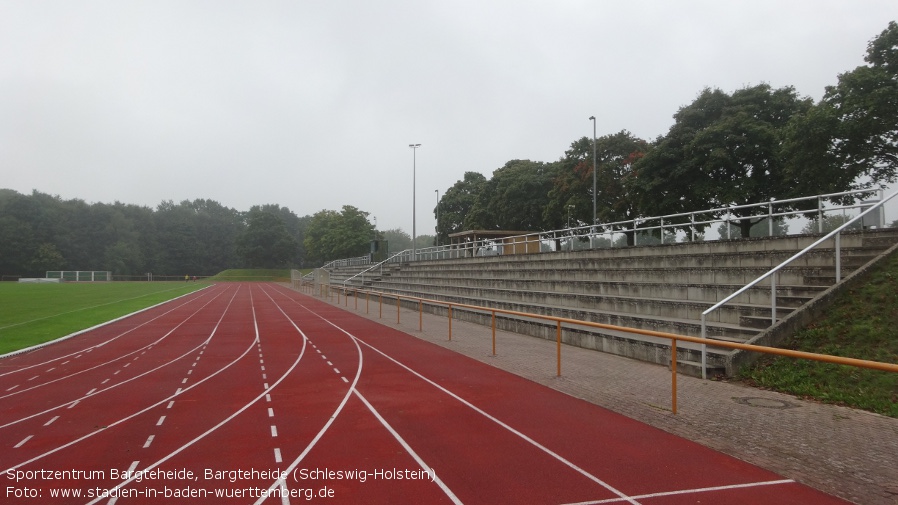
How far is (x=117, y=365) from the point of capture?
38.8ft

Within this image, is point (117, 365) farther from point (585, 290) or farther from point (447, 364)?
point (585, 290)

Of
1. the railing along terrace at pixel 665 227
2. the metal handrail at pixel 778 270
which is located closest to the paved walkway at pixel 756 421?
the metal handrail at pixel 778 270

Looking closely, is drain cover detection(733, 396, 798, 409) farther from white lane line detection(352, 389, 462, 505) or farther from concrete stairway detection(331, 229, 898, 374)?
white lane line detection(352, 389, 462, 505)

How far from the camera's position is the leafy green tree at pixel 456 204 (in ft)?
211

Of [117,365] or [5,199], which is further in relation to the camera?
[5,199]

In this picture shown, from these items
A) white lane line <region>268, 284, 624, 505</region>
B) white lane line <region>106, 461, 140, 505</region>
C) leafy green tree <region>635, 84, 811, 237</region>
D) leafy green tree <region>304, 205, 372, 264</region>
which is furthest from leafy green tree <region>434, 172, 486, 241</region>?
white lane line <region>106, 461, 140, 505</region>

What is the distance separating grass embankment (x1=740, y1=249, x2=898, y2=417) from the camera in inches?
280

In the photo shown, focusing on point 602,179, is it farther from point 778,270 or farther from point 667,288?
point 778,270

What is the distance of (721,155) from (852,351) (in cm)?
1866

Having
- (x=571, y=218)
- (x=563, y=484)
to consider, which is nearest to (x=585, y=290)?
(x=563, y=484)

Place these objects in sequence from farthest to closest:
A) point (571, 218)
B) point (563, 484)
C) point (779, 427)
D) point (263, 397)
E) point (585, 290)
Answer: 1. point (571, 218)
2. point (585, 290)
3. point (263, 397)
4. point (779, 427)
5. point (563, 484)

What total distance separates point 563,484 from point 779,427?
3227mm

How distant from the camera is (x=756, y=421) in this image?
6480 mm

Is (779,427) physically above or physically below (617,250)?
below
